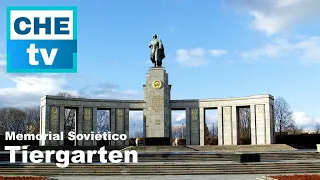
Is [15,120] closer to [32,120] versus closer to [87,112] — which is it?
[32,120]

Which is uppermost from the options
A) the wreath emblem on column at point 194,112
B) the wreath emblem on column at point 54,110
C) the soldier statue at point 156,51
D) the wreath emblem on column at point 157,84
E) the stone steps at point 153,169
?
the soldier statue at point 156,51

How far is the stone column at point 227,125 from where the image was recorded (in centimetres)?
5217

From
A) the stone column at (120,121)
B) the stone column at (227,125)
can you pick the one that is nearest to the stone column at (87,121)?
the stone column at (120,121)

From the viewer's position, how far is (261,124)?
50281mm

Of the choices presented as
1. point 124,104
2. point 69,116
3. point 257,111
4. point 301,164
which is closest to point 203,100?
point 257,111

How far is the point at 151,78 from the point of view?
50.3m

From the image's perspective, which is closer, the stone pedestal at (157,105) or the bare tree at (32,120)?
the stone pedestal at (157,105)

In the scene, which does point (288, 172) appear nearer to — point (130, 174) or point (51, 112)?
point (130, 174)

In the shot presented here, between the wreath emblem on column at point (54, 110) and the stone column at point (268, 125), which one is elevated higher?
the wreath emblem on column at point (54, 110)

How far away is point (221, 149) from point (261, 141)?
25.5 ft

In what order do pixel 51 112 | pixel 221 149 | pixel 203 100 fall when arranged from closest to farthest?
1. pixel 221 149
2. pixel 51 112
3. pixel 203 100

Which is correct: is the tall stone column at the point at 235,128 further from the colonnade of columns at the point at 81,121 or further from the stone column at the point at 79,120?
the stone column at the point at 79,120

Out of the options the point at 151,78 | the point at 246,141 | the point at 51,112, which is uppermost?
the point at 151,78

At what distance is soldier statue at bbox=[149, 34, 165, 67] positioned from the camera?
164 feet
